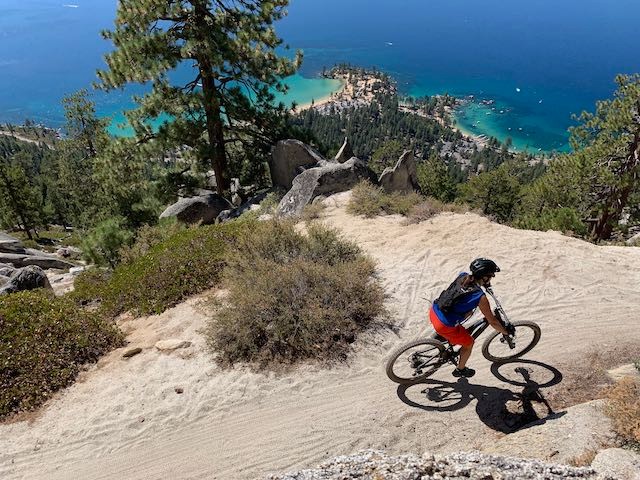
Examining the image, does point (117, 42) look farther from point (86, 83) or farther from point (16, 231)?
point (86, 83)

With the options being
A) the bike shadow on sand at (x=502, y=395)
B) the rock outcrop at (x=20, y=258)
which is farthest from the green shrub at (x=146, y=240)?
the rock outcrop at (x=20, y=258)

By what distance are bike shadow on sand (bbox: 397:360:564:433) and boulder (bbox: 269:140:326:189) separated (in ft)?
51.5

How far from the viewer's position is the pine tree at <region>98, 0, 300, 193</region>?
691 inches

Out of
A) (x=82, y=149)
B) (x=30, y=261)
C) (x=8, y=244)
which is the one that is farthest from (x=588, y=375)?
(x=82, y=149)

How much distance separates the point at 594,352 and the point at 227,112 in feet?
59.4

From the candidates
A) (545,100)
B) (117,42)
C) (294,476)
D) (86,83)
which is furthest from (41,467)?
(86,83)

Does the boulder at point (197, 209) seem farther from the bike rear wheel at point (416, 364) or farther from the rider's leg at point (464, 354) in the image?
the rider's leg at point (464, 354)

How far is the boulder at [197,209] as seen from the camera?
68.6ft

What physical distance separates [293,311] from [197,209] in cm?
1416

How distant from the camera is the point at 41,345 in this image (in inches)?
347

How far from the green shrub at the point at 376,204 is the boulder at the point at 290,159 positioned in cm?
630

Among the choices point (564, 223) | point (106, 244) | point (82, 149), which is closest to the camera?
point (564, 223)

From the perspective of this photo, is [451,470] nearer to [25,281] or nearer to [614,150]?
[25,281]

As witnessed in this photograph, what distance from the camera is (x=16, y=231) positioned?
5528cm
